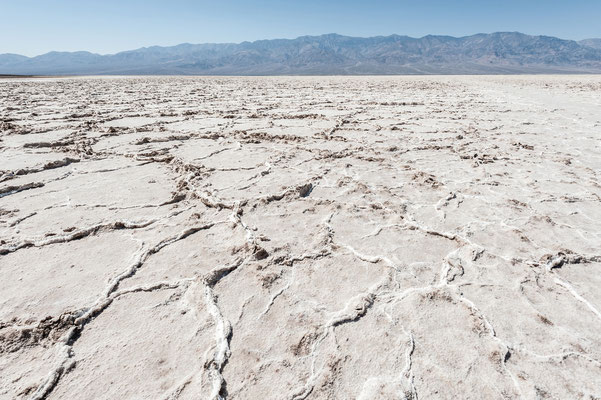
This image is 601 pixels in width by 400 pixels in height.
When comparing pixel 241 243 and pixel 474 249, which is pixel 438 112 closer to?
pixel 474 249

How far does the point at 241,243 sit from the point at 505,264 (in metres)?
1.58

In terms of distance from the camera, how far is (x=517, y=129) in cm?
559

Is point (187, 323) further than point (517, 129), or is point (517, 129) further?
point (517, 129)

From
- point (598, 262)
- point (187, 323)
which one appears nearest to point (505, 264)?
point (598, 262)

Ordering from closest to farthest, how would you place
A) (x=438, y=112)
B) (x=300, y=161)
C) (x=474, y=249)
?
(x=474, y=249) → (x=300, y=161) → (x=438, y=112)

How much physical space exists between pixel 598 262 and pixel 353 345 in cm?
163

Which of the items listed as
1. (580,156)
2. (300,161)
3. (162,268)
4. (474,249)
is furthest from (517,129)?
(162,268)

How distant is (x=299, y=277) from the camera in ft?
5.75

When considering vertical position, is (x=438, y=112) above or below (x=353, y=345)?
above

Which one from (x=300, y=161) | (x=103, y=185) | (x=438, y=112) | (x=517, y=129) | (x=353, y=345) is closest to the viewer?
(x=353, y=345)

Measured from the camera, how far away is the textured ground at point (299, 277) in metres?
1.20

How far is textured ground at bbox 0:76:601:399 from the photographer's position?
1195 millimetres

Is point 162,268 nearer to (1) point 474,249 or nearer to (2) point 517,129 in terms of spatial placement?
(1) point 474,249

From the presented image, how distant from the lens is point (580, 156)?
3.96 metres
